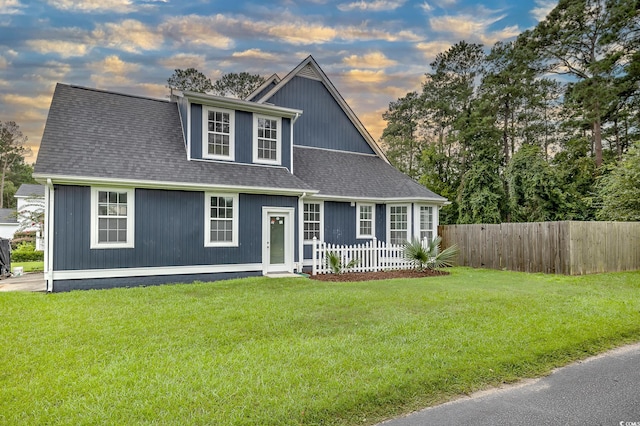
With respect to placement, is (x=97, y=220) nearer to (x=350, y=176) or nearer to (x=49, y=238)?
(x=49, y=238)

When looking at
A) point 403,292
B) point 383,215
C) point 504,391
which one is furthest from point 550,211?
point 504,391

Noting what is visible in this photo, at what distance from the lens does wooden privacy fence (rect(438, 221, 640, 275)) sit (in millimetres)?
12398

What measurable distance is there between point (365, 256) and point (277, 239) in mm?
3433

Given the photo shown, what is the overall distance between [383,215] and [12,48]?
17183mm

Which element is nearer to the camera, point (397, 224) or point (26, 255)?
point (397, 224)

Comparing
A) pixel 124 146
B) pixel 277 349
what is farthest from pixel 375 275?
pixel 124 146

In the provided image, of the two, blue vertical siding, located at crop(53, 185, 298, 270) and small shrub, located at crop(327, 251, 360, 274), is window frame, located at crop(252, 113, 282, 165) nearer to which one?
blue vertical siding, located at crop(53, 185, 298, 270)

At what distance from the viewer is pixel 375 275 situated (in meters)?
12.4

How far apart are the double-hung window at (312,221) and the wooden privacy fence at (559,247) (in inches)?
267

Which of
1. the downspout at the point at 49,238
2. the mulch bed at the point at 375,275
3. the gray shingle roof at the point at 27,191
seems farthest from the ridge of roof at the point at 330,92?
the gray shingle roof at the point at 27,191

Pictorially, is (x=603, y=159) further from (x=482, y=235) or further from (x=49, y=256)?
(x=49, y=256)

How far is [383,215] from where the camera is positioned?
1581 cm

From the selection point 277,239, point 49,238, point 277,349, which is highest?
point 49,238

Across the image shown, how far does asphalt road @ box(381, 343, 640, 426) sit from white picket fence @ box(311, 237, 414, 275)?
8956 mm
